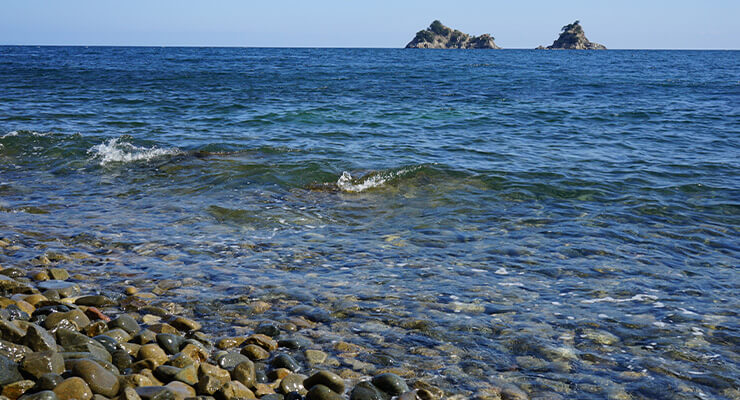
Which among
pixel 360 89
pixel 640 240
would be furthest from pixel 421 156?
pixel 360 89

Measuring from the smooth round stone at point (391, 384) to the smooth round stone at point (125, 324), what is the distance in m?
1.89

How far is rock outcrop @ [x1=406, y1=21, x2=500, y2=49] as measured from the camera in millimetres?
164625

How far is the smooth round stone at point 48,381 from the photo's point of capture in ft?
11.3

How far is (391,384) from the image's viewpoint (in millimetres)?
4059

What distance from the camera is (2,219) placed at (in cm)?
801

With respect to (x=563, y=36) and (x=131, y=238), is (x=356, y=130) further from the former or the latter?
(x=563, y=36)

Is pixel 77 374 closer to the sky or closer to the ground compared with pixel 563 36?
closer to the ground

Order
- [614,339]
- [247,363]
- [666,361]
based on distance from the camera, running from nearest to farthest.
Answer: [247,363]
[666,361]
[614,339]

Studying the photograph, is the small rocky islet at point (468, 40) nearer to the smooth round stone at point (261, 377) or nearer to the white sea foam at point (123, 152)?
the white sea foam at point (123, 152)

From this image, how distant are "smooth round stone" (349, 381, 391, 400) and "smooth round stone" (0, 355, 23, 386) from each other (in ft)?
6.48

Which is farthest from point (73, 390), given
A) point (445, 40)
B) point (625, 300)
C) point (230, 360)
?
point (445, 40)

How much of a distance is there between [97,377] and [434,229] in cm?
514

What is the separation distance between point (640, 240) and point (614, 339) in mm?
3031

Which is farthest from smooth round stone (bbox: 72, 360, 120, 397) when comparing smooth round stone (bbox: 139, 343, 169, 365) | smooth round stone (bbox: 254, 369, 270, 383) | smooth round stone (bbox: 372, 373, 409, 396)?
smooth round stone (bbox: 372, 373, 409, 396)
